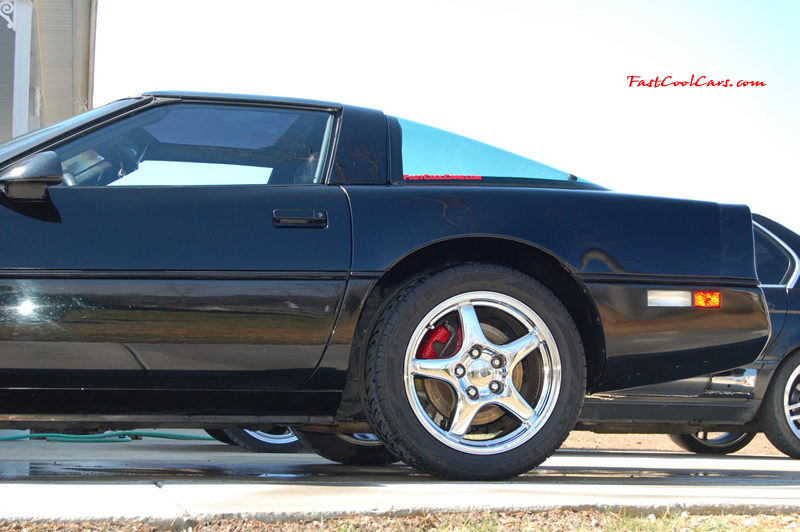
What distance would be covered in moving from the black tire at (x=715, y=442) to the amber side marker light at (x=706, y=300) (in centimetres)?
374

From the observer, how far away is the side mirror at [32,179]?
7.95ft

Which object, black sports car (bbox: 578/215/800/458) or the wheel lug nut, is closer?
the wheel lug nut

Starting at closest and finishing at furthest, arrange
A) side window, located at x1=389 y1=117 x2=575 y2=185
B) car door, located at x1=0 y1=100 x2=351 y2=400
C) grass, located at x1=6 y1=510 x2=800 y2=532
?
1. grass, located at x1=6 y1=510 x2=800 y2=532
2. car door, located at x1=0 y1=100 x2=351 y2=400
3. side window, located at x1=389 y1=117 x2=575 y2=185

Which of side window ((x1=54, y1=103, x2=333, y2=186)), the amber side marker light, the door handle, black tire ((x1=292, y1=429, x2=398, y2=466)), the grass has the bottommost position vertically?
black tire ((x1=292, y1=429, x2=398, y2=466))

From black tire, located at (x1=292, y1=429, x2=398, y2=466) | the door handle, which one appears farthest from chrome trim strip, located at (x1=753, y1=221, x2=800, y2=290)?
the door handle

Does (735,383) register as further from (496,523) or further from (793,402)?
(496,523)

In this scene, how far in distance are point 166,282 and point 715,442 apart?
5.04 metres

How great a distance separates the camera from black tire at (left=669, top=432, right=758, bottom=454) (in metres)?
6.03

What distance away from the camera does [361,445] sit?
3.88 meters

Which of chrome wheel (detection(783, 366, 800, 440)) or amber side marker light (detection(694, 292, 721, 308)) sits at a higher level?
amber side marker light (detection(694, 292, 721, 308))

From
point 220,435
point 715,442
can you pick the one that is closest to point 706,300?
point 220,435

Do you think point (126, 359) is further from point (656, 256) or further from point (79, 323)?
point (656, 256)

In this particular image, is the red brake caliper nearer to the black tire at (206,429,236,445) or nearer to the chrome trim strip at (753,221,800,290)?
the black tire at (206,429,236,445)

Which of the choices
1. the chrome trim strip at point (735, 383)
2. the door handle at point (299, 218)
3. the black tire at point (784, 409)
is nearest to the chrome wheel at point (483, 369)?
the door handle at point (299, 218)
